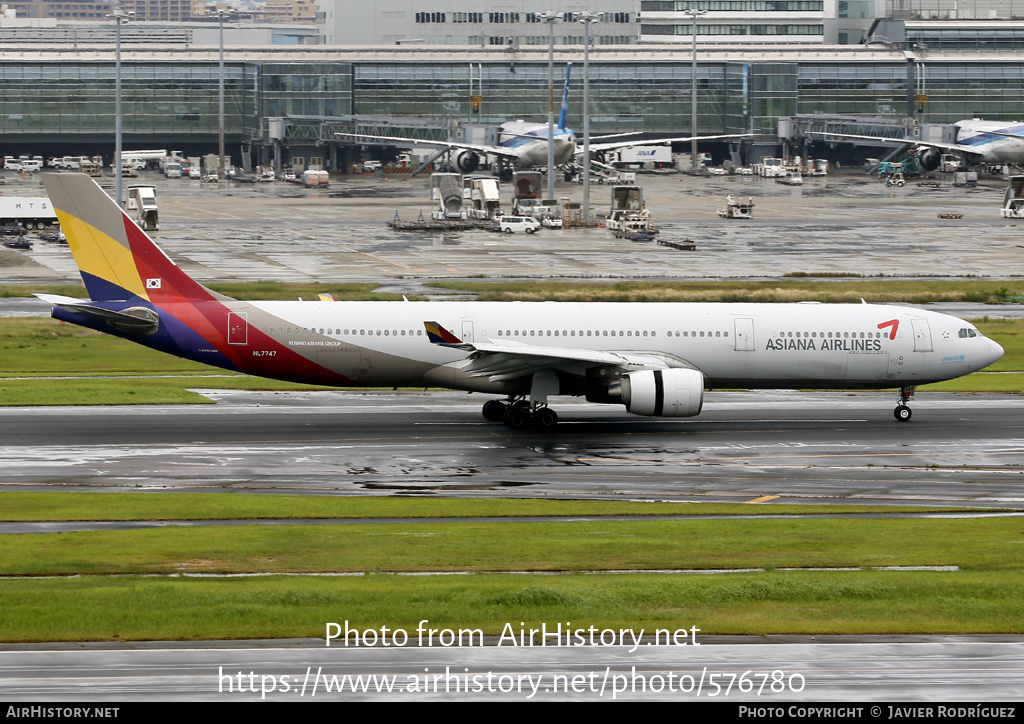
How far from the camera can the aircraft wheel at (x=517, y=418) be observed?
1683 inches

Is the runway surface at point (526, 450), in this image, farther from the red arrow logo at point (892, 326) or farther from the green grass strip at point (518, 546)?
the green grass strip at point (518, 546)

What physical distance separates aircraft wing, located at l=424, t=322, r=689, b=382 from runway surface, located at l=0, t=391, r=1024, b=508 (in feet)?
7.15

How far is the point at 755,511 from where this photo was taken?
3234cm

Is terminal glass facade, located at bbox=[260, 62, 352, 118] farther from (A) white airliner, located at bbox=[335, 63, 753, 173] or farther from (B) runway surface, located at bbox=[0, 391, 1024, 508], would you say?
(B) runway surface, located at bbox=[0, 391, 1024, 508]

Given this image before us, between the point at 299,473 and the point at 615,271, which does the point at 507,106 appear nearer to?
the point at 615,271

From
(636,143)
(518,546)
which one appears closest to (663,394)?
(518,546)

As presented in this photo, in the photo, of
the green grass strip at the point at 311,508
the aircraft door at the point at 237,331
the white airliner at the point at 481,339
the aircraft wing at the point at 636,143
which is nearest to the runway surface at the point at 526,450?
the green grass strip at the point at 311,508

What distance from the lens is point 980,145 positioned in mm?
169875

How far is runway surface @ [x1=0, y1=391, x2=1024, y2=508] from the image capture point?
34.7m

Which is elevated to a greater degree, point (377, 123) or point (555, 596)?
point (377, 123)

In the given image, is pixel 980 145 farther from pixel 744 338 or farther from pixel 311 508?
pixel 311 508

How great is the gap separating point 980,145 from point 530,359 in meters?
146
